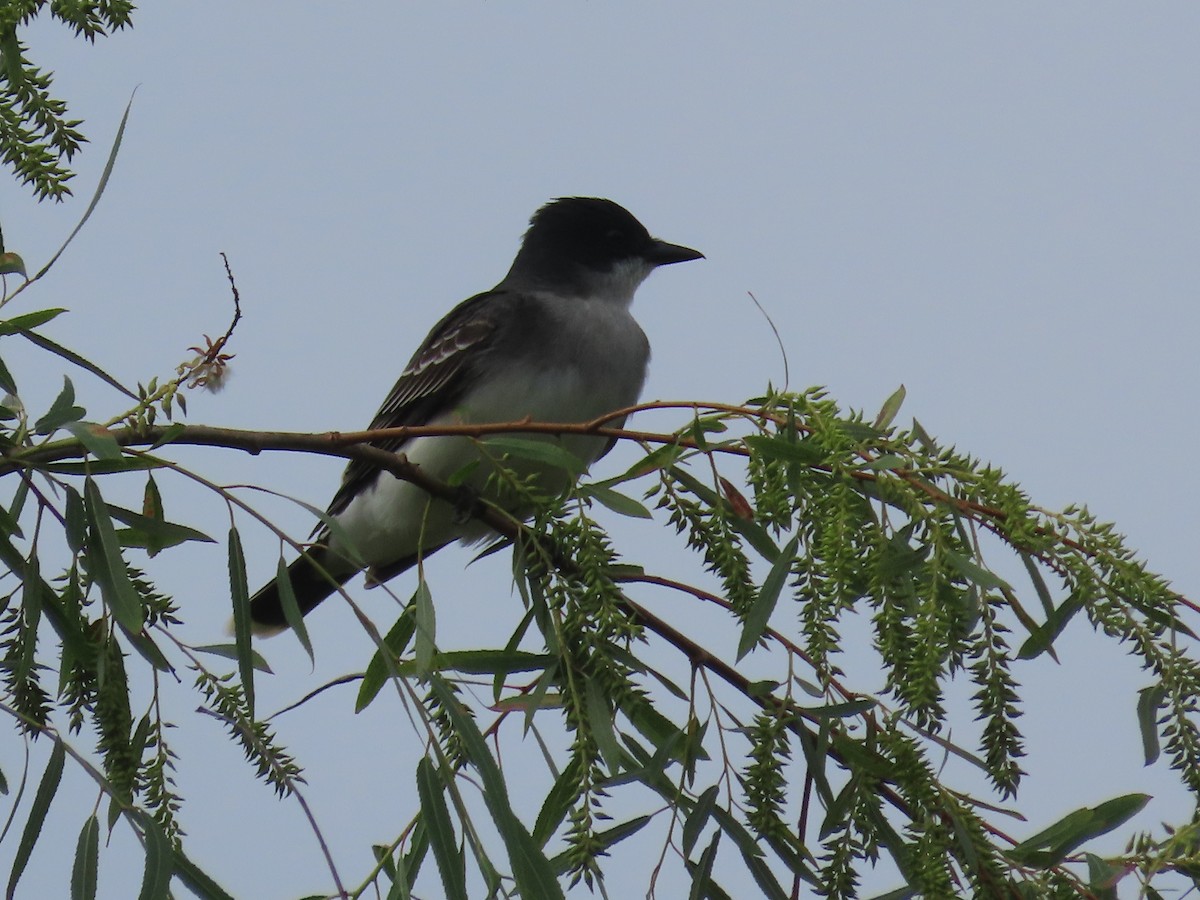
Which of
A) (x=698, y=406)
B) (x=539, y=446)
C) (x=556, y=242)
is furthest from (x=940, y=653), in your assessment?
(x=556, y=242)

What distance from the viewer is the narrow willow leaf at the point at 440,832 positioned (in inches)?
89.0

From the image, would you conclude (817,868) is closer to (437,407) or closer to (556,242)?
(437,407)

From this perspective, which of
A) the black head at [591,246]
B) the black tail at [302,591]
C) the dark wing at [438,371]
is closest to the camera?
the dark wing at [438,371]

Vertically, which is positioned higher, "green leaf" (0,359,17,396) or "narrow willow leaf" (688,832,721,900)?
"green leaf" (0,359,17,396)

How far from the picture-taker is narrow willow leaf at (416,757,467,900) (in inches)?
89.0

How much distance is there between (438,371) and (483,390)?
0.85ft

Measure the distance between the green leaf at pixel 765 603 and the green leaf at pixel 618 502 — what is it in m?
0.31

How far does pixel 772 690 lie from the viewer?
2.62 metres

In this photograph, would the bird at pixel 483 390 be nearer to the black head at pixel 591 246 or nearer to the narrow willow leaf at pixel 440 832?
the black head at pixel 591 246

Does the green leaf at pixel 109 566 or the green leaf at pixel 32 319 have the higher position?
the green leaf at pixel 32 319

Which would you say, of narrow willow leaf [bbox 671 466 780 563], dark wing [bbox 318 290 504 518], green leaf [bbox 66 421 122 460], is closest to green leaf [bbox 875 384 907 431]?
narrow willow leaf [bbox 671 466 780 563]

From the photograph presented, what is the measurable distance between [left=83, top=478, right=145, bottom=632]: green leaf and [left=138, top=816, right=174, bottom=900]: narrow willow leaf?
0.31 meters

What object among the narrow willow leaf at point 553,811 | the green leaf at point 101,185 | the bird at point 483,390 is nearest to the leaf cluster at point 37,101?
the green leaf at point 101,185

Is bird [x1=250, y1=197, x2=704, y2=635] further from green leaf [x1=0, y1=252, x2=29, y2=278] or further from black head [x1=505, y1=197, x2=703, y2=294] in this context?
green leaf [x1=0, y1=252, x2=29, y2=278]
